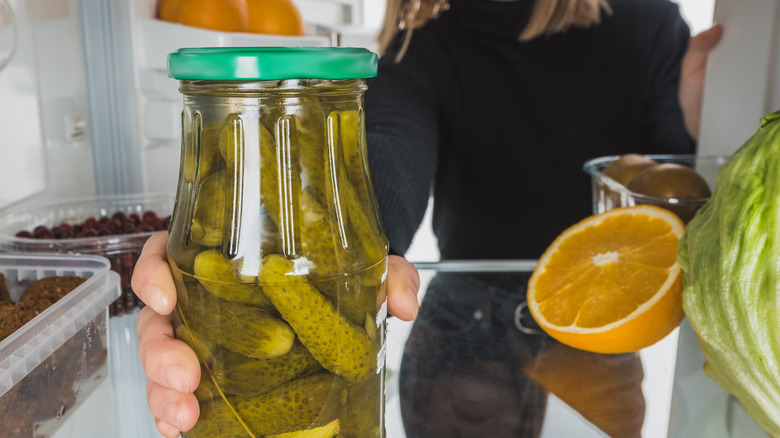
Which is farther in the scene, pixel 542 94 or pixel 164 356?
pixel 542 94

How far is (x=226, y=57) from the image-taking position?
329 millimetres

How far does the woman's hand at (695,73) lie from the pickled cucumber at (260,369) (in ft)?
2.06

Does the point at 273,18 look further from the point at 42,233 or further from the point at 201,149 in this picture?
the point at 201,149

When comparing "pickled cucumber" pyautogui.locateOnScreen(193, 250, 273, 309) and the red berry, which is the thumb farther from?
the red berry

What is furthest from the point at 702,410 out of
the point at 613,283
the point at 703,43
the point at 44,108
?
the point at 44,108

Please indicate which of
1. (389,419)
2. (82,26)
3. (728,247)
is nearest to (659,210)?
(728,247)

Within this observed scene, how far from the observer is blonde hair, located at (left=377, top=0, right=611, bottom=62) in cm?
122

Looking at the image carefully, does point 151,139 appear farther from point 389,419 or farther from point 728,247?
point 728,247

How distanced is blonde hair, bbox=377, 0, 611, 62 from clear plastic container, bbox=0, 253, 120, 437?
29.5 inches

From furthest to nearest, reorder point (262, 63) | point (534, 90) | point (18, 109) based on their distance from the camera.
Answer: point (534, 90), point (18, 109), point (262, 63)

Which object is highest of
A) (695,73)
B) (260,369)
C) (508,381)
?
(695,73)

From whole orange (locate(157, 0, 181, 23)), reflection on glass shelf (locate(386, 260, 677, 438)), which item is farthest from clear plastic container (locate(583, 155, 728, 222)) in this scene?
whole orange (locate(157, 0, 181, 23))

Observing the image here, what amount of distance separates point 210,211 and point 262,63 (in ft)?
0.32

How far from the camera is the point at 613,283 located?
1.91 feet
